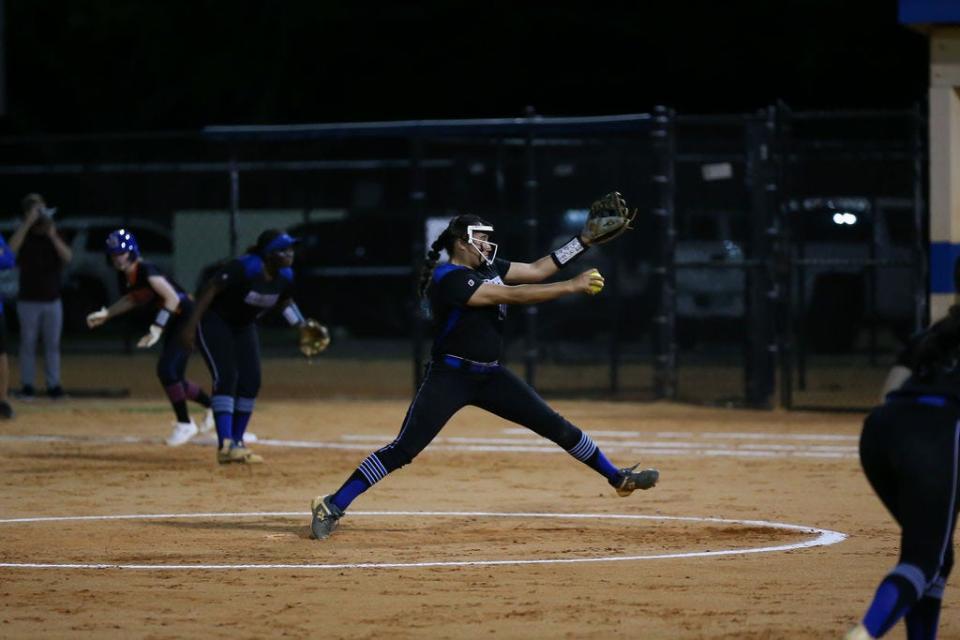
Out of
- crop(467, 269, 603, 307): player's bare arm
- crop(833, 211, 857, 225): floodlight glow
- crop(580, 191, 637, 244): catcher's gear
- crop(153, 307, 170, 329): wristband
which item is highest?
crop(833, 211, 857, 225): floodlight glow

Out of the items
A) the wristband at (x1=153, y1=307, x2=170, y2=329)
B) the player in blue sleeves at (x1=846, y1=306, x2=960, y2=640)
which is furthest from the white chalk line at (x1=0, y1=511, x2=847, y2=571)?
the wristband at (x1=153, y1=307, x2=170, y2=329)

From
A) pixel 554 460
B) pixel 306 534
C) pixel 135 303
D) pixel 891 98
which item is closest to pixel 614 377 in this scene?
pixel 554 460

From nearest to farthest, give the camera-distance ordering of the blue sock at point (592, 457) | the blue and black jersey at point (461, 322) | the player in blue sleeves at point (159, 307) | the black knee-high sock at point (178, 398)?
1. the blue and black jersey at point (461, 322)
2. the blue sock at point (592, 457)
3. the player in blue sleeves at point (159, 307)
4. the black knee-high sock at point (178, 398)

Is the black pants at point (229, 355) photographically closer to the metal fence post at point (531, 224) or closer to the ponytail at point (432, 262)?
the ponytail at point (432, 262)

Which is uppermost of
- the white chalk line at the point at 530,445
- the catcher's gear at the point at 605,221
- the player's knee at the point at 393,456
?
the catcher's gear at the point at 605,221

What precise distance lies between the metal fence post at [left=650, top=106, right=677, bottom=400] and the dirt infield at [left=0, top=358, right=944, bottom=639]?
69.3 inches

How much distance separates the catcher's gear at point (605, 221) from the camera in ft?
35.7

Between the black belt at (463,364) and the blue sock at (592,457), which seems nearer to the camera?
the black belt at (463,364)

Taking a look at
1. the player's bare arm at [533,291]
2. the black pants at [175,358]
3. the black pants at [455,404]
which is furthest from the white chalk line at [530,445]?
the player's bare arm at [533,291]

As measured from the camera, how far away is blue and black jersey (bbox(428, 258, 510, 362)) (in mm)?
10719

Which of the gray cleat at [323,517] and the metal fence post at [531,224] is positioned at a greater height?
the metal fence post at [531,224]

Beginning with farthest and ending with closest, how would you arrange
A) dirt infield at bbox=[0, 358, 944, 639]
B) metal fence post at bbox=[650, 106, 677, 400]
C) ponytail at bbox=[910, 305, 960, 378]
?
1. metal fence post at bbox=[650, 106, 677, 400]
2. dirt infield at bbox=[0, 358, 944, 639]
3. ponytail at bbox=[910, 305, 960, 378]

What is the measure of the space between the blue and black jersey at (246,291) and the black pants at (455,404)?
3649 mm

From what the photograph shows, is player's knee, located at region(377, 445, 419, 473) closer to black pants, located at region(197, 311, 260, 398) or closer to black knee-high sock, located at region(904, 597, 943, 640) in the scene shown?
black pants, located at region(197, 311, 260, 398)
